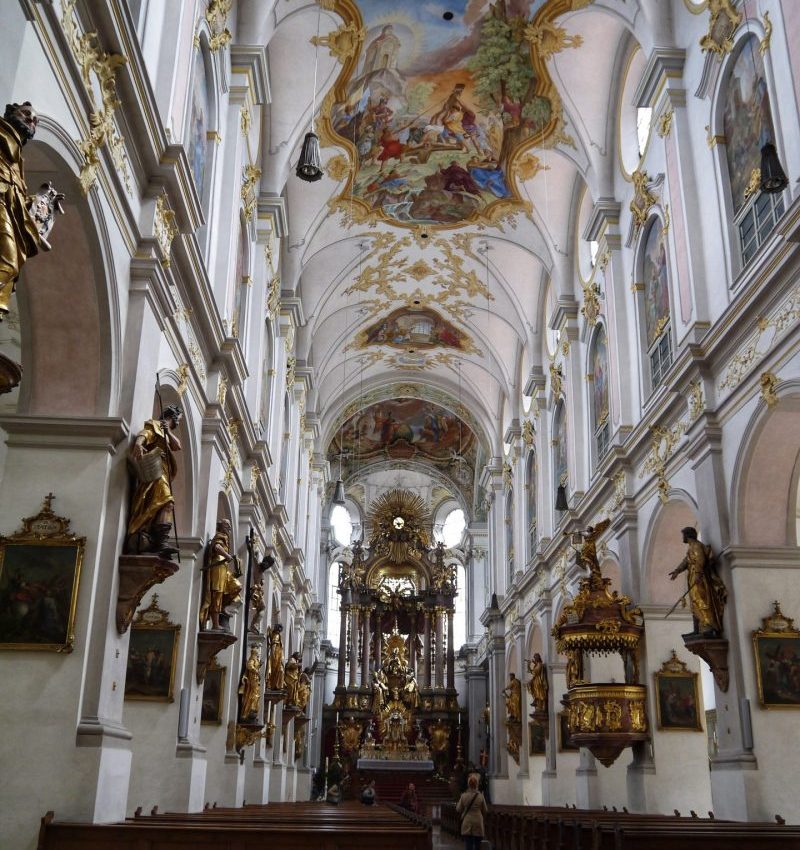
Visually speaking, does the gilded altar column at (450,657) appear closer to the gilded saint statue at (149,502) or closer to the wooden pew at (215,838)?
the gilded saint statue at (149,502)

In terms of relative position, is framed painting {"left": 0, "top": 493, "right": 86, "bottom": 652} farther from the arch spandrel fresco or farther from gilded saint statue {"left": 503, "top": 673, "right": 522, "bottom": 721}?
gilded saint statue {"left": 503, "top": 673, "right": 522, "bottom": 721}

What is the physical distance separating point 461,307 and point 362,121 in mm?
8088

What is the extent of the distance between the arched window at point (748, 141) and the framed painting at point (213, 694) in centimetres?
880

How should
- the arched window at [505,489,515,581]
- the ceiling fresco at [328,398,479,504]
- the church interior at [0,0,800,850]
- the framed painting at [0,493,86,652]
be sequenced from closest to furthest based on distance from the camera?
the framed painting at [0,493,86,652] → the church interior at [0,0,800,850] → the arched window at [505,489,515,581] → the ceiling fresco at [328,398,479,504]

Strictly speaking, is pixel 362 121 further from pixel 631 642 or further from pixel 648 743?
pixel 648 743

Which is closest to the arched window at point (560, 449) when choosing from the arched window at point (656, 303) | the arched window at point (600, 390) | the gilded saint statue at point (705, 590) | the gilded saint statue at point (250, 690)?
the arched window at point (600, 390)

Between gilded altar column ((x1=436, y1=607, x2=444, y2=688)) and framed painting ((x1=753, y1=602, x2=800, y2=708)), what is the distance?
82.9 ft

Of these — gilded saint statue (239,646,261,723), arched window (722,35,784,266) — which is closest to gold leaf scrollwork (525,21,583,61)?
arched window (722,35,784,266)

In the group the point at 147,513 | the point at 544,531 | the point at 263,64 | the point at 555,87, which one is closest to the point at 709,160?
the point at 555,87

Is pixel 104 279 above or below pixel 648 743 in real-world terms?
above

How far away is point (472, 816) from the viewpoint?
38.2 feet

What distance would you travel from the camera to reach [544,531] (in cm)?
2183

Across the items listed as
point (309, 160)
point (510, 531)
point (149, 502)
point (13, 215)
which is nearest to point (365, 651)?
point (510, 531)

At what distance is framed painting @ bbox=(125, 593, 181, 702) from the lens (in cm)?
1055
